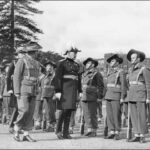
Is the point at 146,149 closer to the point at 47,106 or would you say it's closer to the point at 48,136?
the point at 48,136

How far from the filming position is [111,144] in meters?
9.95

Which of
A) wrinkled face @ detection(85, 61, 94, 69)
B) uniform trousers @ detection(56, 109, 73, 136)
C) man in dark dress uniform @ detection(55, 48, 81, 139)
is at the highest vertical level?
wrinkled face @ detection(85, 61, 94, 69)

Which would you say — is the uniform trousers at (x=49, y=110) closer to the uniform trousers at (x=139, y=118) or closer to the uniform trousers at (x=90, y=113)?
the uniform trousers at (x=90, y=113)

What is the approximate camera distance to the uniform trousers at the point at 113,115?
11.1m

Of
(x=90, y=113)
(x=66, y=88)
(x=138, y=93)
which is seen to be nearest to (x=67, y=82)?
(x=66, y=88)

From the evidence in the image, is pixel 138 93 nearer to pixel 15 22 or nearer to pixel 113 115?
pixel 113 115

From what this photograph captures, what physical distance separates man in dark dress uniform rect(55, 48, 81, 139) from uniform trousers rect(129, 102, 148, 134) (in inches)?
51.4

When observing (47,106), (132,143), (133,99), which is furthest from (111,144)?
(47,106)

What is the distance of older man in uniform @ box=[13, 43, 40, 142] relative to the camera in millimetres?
10312

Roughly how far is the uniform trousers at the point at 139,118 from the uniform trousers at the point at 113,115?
0.52 metres

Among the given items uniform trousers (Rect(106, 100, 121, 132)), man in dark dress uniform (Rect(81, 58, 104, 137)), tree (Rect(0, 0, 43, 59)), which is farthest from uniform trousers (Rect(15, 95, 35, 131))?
tree (Rect(0, 0, 43, 59))

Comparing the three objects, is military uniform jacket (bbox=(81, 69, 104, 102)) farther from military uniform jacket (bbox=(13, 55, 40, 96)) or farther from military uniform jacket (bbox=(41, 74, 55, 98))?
military uniform jacket (bbox=(41, 74, 55, 98))

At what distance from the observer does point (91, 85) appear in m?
12.1

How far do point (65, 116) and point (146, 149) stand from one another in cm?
245
